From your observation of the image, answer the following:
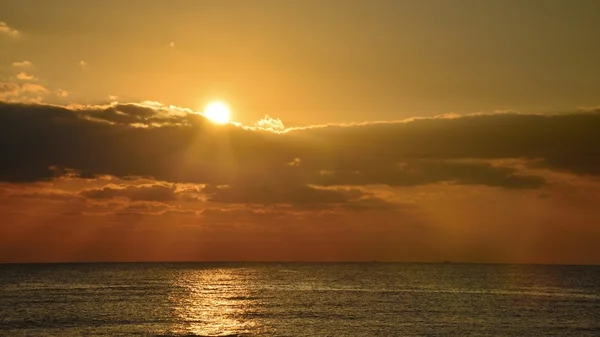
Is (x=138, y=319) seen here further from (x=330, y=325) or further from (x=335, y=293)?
(x=335, y=293)

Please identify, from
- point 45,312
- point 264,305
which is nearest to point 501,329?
point 264,305

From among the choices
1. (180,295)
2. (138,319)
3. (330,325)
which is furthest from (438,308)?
(180,295)

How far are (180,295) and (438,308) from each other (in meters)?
57.7

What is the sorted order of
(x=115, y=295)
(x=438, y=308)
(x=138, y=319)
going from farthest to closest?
(x=115, y=295)
(x=438, y=308)
(x=138, y=319)

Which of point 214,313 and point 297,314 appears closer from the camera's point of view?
point 297,314

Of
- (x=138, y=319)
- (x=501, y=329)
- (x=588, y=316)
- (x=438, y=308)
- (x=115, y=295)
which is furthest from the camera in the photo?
(x=115, y=295)

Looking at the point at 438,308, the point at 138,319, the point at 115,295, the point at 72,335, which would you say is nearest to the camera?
the point at 72,335

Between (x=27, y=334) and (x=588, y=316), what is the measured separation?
3076 inches

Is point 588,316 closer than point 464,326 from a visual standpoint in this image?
No

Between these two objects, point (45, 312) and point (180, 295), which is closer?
point (45, 312)

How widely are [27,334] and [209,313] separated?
3215 centimetres

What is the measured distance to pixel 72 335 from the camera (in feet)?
271

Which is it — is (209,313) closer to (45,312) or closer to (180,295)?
(45,312)

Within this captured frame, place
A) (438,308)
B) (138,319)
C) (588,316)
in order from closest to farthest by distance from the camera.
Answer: (138,319) → (588,316) → (438,308)
